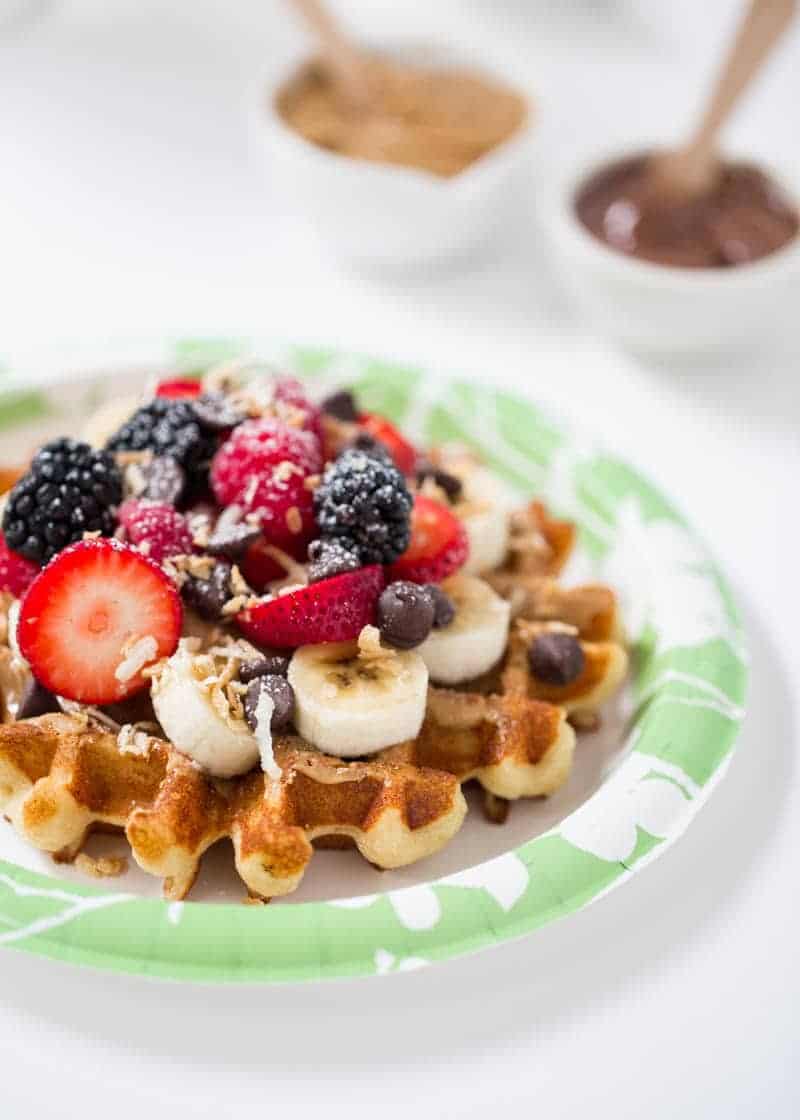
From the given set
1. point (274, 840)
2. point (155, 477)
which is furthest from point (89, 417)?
point (274, 840)

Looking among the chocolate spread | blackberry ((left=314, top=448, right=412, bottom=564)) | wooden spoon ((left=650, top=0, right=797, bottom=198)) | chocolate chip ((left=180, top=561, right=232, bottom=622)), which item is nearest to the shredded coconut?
chocolate chip ((left=180, top=561, right=232, bottom=622))

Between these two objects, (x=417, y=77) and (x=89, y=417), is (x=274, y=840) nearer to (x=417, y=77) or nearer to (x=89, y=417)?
(x=89, y=417)

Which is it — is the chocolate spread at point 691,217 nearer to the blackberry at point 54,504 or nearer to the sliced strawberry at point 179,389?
the sliced strawberry at point 179,389

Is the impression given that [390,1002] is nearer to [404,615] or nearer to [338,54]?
[404,615]

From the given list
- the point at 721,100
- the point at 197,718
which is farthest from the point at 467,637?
the point at 721,100

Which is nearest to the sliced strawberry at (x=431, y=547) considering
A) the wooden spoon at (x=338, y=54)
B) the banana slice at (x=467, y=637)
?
the banana slice at (x=467, y=637)

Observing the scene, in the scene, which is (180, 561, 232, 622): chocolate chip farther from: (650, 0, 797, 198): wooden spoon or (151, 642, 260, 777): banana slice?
(650, 0, 797, 198): wooden spoon
